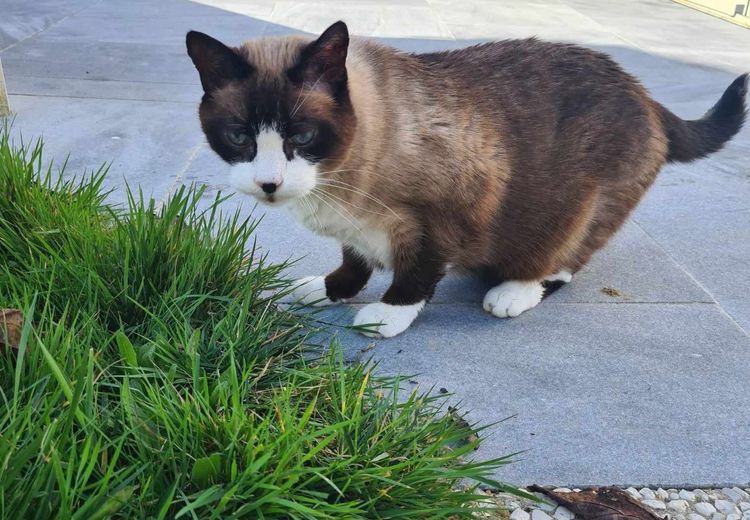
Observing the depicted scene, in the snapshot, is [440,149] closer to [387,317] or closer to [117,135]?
[387,317]

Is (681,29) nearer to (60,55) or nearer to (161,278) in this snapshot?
(60,55)

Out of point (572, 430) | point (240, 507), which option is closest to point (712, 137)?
point (572, 430)

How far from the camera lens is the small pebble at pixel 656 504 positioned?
1.93 metres

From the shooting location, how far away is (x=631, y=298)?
301 centimetres

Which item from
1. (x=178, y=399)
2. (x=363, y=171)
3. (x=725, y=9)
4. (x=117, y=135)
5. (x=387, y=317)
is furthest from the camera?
(x=725, y=9)

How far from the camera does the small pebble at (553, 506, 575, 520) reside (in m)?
1.89

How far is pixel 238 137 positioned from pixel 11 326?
80 centimetres

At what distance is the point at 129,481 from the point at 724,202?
138 inches

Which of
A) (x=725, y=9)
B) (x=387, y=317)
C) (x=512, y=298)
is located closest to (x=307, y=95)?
(x=387, y=317)

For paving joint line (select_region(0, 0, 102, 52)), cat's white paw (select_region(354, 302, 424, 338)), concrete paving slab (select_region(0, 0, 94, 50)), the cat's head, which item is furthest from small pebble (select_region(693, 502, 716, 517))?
concrete paving slab (select_region(0, 0, 94, 50))

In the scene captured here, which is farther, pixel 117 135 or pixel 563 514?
pixel 117 135

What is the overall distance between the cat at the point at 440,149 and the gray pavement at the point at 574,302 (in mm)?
226

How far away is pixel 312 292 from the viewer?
9.37 feet

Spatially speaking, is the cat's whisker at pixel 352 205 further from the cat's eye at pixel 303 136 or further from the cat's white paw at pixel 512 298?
the cat's white paw at pixel 512 298
